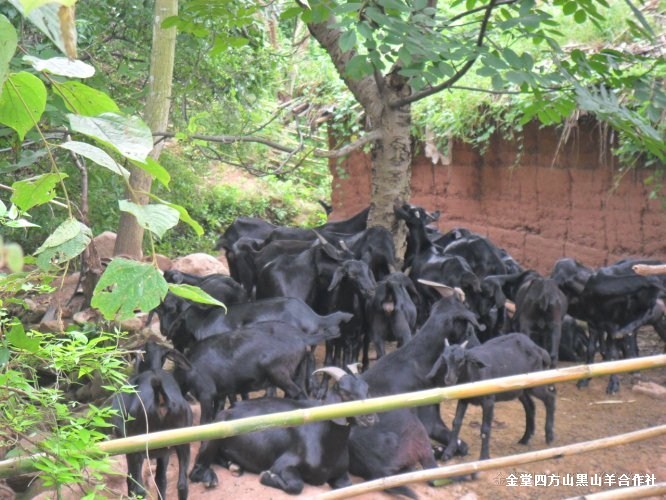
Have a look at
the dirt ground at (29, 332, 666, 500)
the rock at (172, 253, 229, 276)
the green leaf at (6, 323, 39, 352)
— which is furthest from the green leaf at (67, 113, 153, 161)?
the rock at (172, 253, 229, 276)

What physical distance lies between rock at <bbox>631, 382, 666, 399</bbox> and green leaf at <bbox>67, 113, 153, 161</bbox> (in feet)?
20.9

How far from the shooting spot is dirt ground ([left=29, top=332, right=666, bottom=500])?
16.1ft

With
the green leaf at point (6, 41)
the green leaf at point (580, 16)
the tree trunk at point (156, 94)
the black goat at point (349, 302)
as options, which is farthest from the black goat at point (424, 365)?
the green leaf at point (6, 41)

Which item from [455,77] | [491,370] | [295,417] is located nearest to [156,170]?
[295,417]

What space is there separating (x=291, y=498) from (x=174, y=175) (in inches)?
280

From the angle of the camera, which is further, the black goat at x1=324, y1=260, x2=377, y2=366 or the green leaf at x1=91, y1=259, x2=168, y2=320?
the black goat at x1=324, y1=260, x2=377, y2=366

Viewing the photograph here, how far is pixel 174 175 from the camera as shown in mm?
11148

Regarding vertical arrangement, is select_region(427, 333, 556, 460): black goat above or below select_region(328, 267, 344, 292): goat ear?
below

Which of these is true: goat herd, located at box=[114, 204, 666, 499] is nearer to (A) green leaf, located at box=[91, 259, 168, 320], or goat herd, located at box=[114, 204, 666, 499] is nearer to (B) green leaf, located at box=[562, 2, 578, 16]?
(A) green leaf, located at box=[91, 259, 168, 320]

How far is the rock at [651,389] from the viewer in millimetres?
7000

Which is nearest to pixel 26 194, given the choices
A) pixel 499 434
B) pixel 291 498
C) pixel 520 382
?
pixel 520 382

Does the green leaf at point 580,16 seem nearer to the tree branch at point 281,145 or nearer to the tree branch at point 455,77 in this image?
the tree branch at point 455,77

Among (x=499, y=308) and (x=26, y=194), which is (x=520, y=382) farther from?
(x=499, y=308)

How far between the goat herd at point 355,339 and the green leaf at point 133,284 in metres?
1.91
